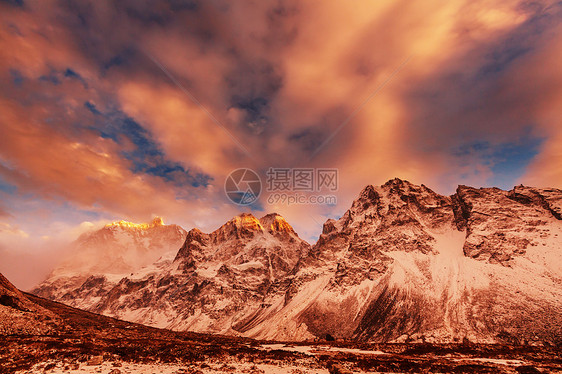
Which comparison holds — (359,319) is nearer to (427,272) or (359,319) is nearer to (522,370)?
(427,272)

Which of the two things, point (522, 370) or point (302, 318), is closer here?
point (522, 370)

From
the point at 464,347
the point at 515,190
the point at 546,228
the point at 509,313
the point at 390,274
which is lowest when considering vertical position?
the point at 464,347

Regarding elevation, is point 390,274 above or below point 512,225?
below

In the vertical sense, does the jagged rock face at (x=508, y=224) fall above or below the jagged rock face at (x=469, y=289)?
above

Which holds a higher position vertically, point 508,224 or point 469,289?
point 508,224

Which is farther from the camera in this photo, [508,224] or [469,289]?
[508,224]

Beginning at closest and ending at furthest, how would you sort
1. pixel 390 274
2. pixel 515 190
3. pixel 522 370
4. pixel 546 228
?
1. pixel 522 370
2. pixel 546 228
3. pixel 390 274
4. pixel 515 190

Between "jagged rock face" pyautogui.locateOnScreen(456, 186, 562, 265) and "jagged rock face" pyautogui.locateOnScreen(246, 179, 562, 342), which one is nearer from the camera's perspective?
"jagged rock face" pyautogui.locateOnScreen(246, 179, 562, 342)

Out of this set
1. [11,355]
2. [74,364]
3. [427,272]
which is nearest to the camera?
[74,364]

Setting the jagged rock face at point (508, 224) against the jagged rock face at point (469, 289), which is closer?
the jagged rock face at point (469, 289)

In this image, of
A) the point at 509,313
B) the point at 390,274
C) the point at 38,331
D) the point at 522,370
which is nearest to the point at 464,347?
the point at 522,370

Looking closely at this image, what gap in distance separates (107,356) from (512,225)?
224098 millimetres

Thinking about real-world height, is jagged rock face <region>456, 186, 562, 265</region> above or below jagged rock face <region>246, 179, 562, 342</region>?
A: above

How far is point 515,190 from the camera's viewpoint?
197000 millimetres
